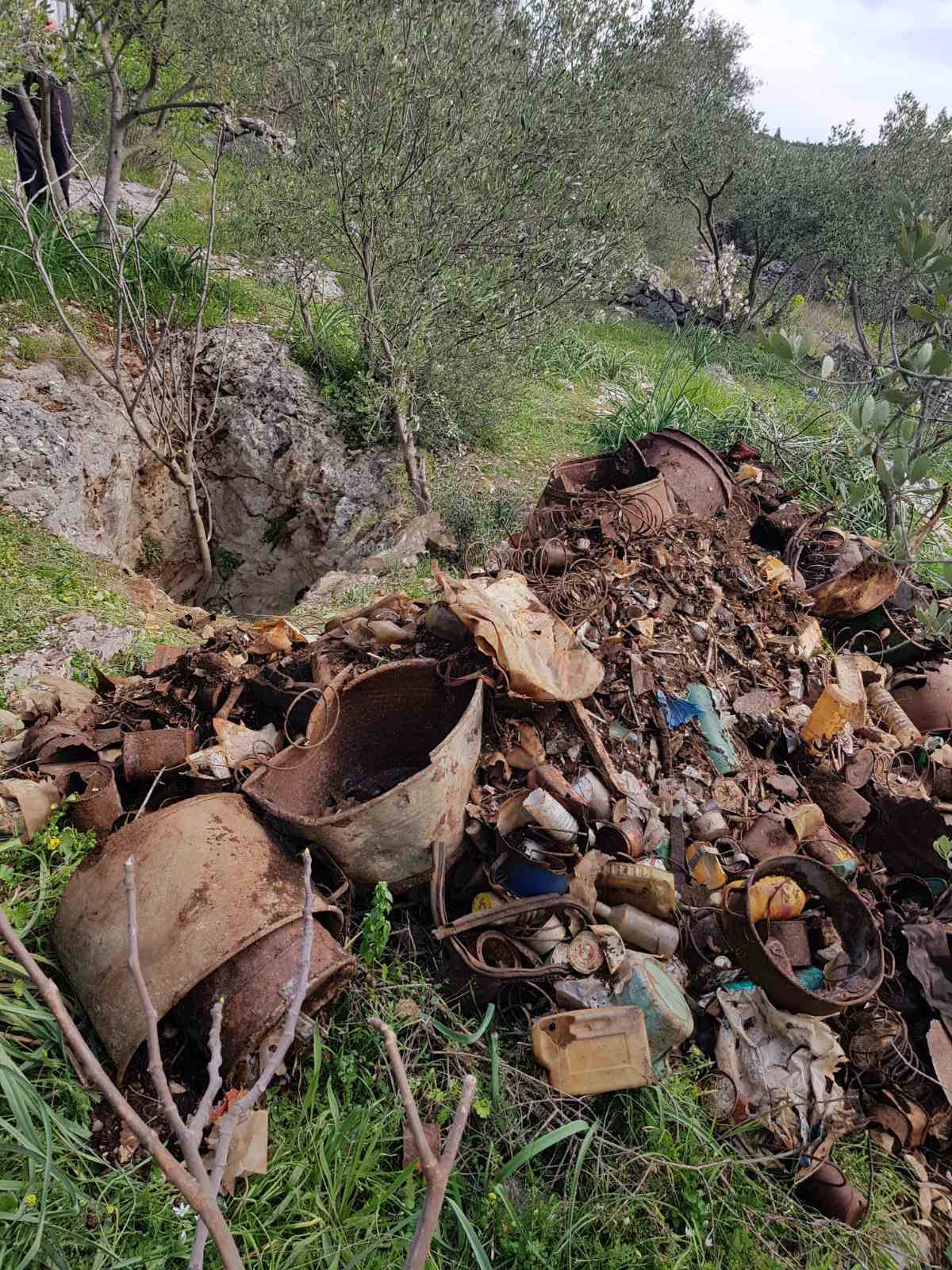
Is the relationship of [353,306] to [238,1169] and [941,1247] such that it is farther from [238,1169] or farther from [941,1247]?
[941,1247]

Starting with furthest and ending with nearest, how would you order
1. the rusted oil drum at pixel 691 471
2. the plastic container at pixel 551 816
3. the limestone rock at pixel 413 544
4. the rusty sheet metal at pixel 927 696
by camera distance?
the limestone rock at pixel 413 544 → the rusted oil drum at pixel 691 471 → the rusty sheet metal at pixel 927 696 → the plastic container at pixel 551 816

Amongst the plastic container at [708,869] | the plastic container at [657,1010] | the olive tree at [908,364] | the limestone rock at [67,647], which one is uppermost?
the olive tree at [908,364]

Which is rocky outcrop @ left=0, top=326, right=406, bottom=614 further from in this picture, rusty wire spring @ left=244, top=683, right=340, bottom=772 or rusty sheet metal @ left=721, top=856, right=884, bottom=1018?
rusty sheet metal @ left=721, top=856, right=884, bottom=1018

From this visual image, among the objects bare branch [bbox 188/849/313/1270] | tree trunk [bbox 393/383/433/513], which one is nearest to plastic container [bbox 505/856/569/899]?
bare branch [bbox 188/849/313/1270]

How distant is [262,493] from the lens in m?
5.93

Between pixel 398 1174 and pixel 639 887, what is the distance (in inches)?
41.7

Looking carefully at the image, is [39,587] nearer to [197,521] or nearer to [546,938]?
[197,521]

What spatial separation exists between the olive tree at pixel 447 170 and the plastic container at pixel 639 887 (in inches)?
150

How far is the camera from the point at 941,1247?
6.31 feet

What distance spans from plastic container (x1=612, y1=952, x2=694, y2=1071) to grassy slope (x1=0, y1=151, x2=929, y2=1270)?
86mm

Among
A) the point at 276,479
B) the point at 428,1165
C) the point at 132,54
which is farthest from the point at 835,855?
the point at 132,54

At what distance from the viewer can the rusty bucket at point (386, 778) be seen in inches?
83.4

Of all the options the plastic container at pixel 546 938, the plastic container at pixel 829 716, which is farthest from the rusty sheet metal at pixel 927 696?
the plastic container at pixel 546 938

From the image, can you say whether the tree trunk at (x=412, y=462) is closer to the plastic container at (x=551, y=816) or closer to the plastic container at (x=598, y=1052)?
the plastic container at (x=551, y=816)
